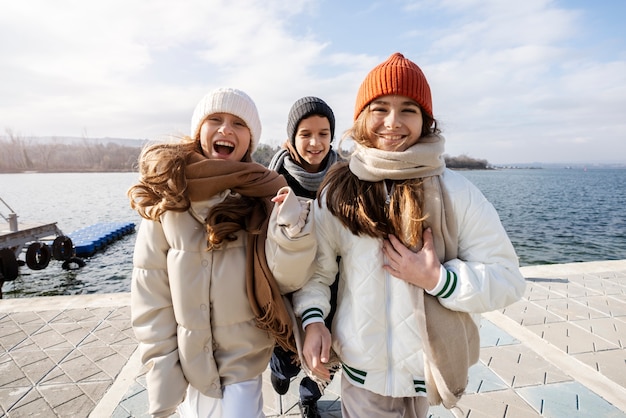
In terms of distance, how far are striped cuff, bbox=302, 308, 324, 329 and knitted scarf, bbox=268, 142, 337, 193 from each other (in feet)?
4.12

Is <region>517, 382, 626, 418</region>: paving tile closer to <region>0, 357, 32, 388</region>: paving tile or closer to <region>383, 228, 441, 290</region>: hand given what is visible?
<region>383, 228, 441, 290</region>: hand

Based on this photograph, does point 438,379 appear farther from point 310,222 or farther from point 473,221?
point 310,222

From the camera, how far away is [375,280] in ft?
4.63

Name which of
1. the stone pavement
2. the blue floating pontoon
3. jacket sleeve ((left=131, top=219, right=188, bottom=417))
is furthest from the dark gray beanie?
the blue floating pontoon

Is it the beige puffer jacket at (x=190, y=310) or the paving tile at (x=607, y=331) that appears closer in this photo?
the beige puffer jacket at (x=190, y=310)

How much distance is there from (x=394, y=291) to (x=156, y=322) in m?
0.98

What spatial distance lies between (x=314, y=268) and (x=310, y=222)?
0.26 meters

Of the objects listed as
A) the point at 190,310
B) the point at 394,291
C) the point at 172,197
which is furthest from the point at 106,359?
the point at 394,291

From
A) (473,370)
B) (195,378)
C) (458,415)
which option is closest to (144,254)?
(195,378)

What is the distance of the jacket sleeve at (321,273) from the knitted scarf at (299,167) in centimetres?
104

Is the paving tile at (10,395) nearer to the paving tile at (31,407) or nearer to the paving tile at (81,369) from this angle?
the paving tile at (31,407)

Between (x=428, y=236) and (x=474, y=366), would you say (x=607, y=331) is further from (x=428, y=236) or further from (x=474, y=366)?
(x=428, y=236)

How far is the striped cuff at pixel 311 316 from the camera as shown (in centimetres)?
144

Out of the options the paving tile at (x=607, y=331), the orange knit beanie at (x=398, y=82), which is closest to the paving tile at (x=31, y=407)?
the orange knit beanie at (x=398, y=82)
